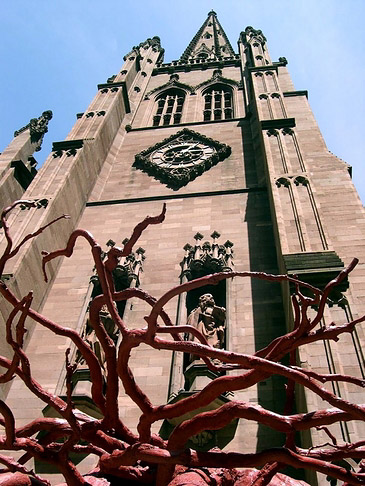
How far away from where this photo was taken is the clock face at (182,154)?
17391 millimetres

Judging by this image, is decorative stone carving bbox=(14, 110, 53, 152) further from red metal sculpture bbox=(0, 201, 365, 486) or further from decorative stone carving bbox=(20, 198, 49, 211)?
red metal sculpture bbox=(0, 201, 365, 486)

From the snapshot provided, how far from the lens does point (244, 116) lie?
70.1 feet

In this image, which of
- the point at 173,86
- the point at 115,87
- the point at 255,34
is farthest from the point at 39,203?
the point at 255,34

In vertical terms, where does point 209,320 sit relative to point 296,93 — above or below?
below

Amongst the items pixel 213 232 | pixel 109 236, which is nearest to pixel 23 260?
pixel 109 236

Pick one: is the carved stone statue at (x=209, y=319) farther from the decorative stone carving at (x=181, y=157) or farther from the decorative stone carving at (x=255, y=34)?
the decorative stone carving at (x=255, y=34)

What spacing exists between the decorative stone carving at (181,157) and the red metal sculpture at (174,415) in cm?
1196

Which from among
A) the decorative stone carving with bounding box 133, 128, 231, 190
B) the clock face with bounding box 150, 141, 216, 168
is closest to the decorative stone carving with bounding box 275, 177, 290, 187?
the decorative stone carving with bounding box 133, 128, 231, 190

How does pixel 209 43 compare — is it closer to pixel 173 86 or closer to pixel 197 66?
pixel 197 66

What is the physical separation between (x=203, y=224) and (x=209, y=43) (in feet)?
116

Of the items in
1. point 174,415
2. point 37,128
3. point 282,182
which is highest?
point 37,128

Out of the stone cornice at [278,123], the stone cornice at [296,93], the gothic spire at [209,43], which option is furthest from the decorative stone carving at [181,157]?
the gothic spire at [209,43]

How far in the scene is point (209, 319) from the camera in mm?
9516

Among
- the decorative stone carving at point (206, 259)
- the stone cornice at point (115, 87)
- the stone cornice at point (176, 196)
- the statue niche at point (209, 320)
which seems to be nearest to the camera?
the statue niche at point (209, 320)
